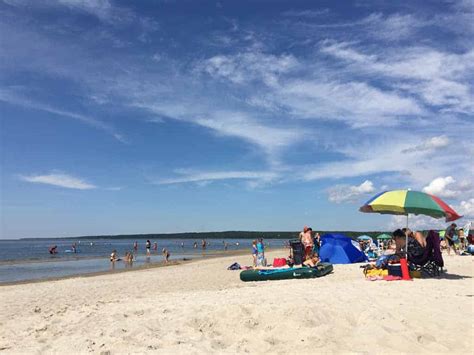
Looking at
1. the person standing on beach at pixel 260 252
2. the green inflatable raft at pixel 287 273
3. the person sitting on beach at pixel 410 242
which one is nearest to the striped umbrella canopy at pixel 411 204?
the person sitting on beach at pixel 410 242

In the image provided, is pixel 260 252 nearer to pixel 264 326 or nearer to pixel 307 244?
pixel 307 244

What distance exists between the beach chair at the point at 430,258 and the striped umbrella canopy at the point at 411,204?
581 millimetres

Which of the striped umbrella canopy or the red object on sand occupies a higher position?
the striped umbrella canopy

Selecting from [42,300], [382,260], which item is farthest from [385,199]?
[42,300]

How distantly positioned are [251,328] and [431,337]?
2186 mm

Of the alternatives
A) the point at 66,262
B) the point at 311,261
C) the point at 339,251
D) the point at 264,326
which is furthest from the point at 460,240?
the point at 66,262

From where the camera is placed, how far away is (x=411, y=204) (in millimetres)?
9664

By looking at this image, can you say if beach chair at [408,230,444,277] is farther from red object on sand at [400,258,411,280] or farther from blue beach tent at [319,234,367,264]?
blue beach tent at [319,234,367,264]

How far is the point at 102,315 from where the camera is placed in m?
A: 6.53

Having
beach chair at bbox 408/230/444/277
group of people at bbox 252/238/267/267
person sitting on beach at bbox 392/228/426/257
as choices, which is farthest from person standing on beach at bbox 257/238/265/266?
beach chair at bbox 408/230/444/277

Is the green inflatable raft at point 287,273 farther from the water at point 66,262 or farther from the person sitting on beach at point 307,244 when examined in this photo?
the water at point 66,262

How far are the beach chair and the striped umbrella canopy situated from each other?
1.91 feet

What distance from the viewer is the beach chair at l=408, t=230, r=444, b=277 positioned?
10.3 metres

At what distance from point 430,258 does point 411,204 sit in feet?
5.78
